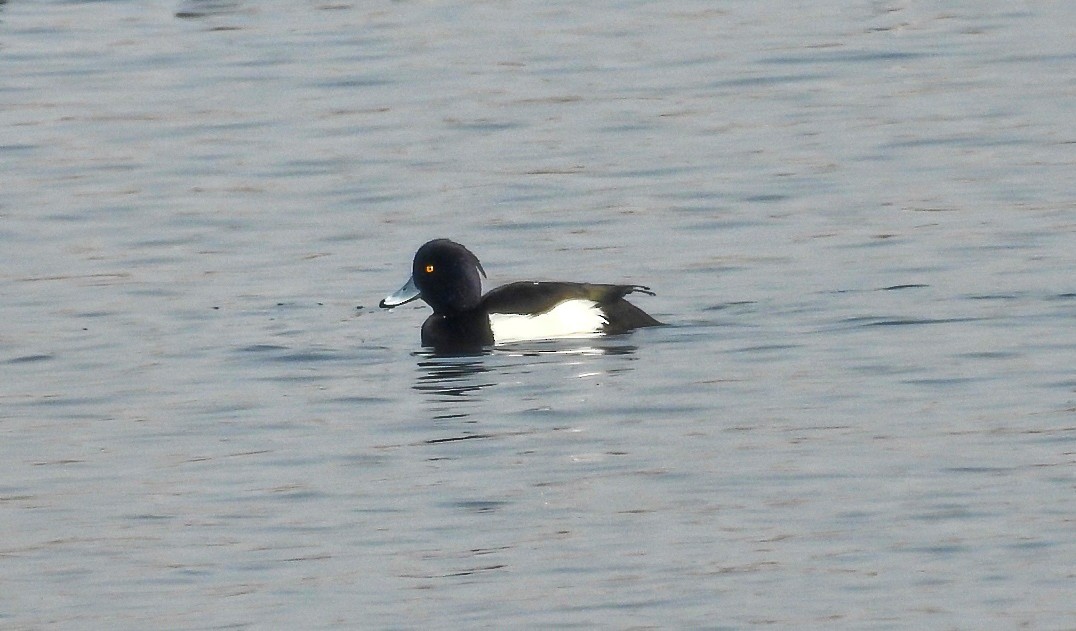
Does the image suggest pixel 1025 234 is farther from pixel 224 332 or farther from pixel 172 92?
pixel 172 92

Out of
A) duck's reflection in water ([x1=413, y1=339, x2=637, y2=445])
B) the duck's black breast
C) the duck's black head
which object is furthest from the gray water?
the duck's black head

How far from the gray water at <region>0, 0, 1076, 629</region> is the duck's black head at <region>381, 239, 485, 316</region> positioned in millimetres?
259

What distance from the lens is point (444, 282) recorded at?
40.3 ft

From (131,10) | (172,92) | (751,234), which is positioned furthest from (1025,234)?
(131,10)

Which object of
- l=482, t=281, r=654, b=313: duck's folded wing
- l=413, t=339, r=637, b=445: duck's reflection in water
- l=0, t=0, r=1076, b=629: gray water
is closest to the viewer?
l=0, t=0, r=1076, b=629: gray water

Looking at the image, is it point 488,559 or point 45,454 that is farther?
point 45,454

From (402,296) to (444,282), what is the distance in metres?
0.24

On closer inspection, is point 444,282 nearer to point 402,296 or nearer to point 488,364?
point 402,296

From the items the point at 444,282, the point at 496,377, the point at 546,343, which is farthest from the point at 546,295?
the point at 496,377

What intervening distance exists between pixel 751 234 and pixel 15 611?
278 inches

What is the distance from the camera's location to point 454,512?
8.23m

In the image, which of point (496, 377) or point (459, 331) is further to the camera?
point (459, 331)

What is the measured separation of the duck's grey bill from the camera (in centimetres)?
1224

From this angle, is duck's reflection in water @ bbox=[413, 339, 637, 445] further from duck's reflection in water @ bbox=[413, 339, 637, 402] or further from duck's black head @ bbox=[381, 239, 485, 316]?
duck's black head @ bbox=[381, 239, 485, 316]
